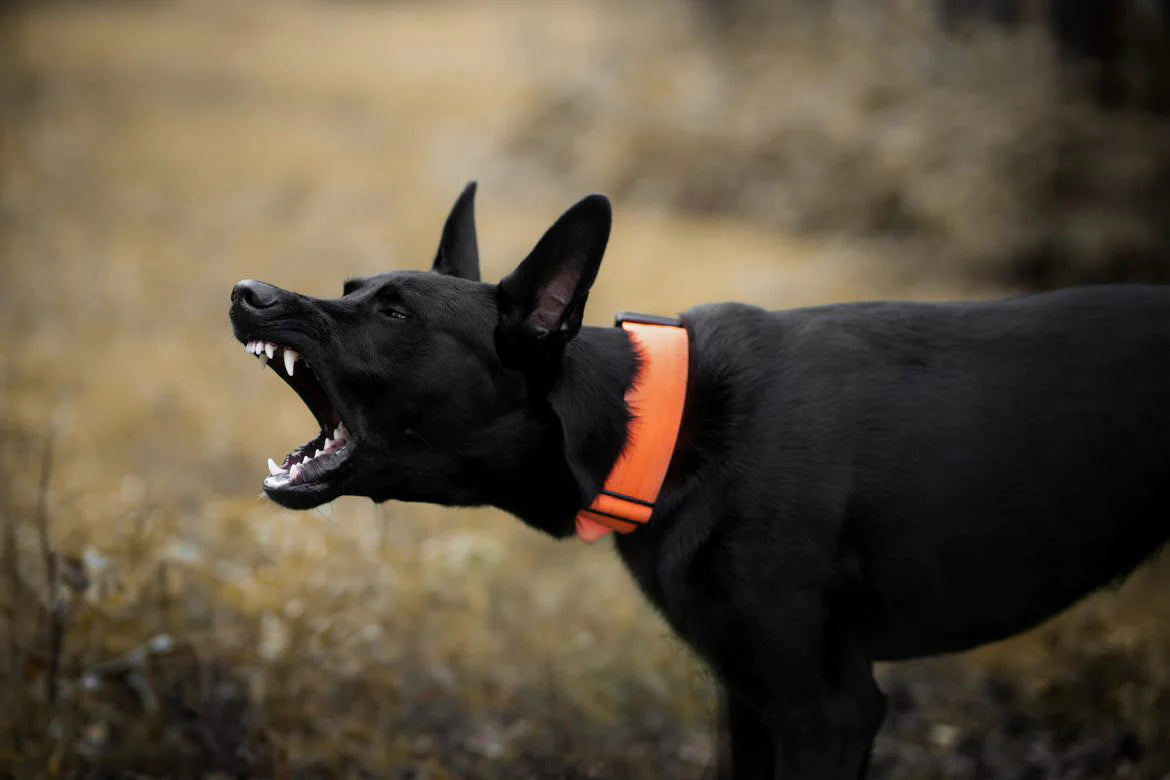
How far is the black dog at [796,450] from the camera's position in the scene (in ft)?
7.86

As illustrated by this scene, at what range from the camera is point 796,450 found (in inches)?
95.3

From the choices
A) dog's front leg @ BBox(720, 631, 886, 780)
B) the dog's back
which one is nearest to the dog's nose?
the dog's back

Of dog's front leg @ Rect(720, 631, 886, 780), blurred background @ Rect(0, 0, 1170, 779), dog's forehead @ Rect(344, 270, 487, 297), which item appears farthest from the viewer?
blurred background @ Rect(0, 0, 1170, 779)

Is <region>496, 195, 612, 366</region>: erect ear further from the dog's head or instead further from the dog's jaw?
the dog's jaw

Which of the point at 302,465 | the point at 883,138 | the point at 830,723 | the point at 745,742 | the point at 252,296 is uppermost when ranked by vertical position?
the point at 252,296

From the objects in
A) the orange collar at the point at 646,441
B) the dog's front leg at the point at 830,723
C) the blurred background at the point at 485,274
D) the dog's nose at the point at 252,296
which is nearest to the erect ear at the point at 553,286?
the orange collar at the point at 646,441

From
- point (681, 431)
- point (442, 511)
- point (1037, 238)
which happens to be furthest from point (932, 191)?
point (681, 431)

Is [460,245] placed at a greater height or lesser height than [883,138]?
greater

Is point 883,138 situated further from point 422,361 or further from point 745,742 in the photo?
point 422,361

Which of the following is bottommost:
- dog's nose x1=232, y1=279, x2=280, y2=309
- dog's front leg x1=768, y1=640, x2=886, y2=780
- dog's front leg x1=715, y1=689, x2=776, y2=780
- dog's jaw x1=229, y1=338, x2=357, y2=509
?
dog's front leg x1=715, y1=689, x2=776, y2=780

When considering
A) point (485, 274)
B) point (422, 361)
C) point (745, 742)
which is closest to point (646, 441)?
point (422, 361)

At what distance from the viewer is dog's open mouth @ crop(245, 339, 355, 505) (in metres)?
2.45

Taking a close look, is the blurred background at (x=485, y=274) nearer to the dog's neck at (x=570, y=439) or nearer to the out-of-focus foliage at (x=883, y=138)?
the out-of-focus foliage at (x=883, y=138)

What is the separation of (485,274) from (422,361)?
4.91 metres
